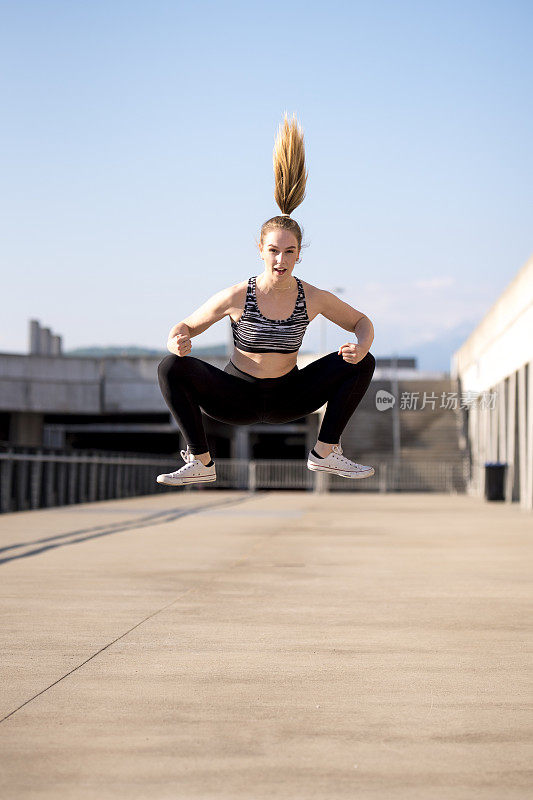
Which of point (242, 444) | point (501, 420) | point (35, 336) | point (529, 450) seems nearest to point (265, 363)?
point (529, 450)

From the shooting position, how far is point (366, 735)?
5.09 meters

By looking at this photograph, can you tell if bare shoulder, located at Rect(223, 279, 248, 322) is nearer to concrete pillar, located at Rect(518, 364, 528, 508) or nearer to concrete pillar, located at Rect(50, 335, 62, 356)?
concrete pillar, located at Rect(518, 364, 528, 508)

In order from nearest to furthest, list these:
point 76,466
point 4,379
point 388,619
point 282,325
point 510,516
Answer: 1. point 282,325
2. point 388,619
3. point 510,516
4. point 76,466
5. point 4,379

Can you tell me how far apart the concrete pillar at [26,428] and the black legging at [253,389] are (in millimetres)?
57874

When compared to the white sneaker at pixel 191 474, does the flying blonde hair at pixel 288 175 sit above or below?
above

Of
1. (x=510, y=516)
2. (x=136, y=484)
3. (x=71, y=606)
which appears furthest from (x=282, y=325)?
(x=136, y=484)

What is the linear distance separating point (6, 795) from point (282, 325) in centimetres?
207

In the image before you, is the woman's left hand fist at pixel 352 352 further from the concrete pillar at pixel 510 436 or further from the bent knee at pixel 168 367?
the concrete pillar at pixel 510 436

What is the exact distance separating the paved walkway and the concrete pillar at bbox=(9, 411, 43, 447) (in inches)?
1841

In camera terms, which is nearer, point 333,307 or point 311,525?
point 333,307

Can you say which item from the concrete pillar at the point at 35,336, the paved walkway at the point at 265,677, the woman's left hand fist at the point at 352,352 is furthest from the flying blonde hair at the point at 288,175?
the concrete pillar at the point at 35,336

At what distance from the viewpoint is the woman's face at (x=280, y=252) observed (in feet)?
12.0

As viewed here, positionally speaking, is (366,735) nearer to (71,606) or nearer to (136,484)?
(71,606)

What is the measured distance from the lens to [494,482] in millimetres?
37875
